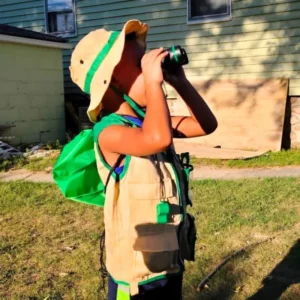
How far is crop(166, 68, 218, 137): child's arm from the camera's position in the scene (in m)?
1.98

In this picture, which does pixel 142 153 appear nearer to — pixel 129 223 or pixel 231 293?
pixel 129 223

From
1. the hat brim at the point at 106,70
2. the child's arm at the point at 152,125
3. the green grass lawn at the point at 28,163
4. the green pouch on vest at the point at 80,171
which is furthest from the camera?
the green grass lawn at the point at 28,163

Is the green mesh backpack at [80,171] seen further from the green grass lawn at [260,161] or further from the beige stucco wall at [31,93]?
the beige stucco wall at [31,93]

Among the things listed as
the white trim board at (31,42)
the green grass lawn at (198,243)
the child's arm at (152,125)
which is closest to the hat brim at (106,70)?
the child's arm at (152,125)

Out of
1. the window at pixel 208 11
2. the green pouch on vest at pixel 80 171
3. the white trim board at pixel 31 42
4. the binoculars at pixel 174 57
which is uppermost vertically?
the window at pixel 208 11

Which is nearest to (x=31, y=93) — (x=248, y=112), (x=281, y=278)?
(x=248, y=112)

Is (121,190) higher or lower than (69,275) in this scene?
higher

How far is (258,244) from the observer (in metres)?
4.15

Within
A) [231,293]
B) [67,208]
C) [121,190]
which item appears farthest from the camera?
[67,208]

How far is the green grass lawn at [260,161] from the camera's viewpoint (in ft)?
25.0

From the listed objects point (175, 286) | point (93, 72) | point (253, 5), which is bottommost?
point (175, 286)

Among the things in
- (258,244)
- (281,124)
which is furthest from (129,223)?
(281,124)

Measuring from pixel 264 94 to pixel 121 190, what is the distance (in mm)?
7681

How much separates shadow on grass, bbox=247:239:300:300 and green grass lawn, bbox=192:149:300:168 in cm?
371
